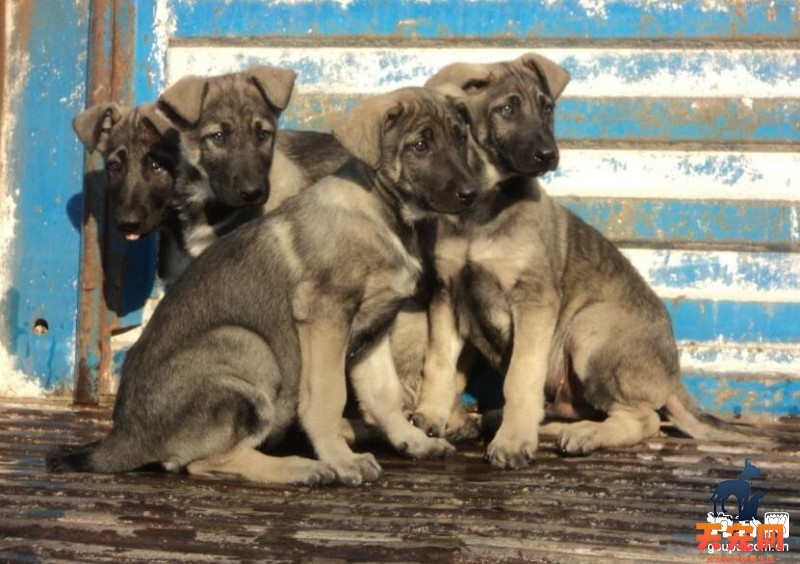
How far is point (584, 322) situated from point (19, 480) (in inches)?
119

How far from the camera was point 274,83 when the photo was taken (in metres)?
7.36

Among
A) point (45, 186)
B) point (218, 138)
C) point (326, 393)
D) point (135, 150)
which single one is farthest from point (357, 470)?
point (45, 186)

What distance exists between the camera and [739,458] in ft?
21.2

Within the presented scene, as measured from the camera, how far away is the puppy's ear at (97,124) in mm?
7574

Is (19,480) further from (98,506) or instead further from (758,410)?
(758,410)

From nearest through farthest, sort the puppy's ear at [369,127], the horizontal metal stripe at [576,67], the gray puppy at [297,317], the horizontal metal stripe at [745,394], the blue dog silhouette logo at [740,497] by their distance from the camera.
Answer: the blue dog silhouette logo at [740,497] < the gray puppy at [297,317] < the puppy's ear at [369,127] < the horizontal metal stripe at [745,394] < the horizontal metal stripe at [576,67]

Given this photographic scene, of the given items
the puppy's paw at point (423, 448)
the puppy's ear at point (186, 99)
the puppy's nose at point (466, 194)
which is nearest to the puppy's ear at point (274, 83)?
the puppy's ear at point (186, 99)

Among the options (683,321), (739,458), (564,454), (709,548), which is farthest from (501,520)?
(683,321)

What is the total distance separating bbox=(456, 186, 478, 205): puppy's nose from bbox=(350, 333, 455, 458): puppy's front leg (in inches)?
36.5

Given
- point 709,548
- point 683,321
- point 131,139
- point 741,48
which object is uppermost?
point 741,48

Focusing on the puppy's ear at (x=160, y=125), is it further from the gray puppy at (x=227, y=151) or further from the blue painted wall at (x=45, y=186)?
the blue painted wall at (x=45, y=186)

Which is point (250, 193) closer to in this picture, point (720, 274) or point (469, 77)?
point (469, 77)

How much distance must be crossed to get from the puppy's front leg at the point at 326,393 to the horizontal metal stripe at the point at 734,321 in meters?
2.66

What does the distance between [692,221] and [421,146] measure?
94.8 inches
